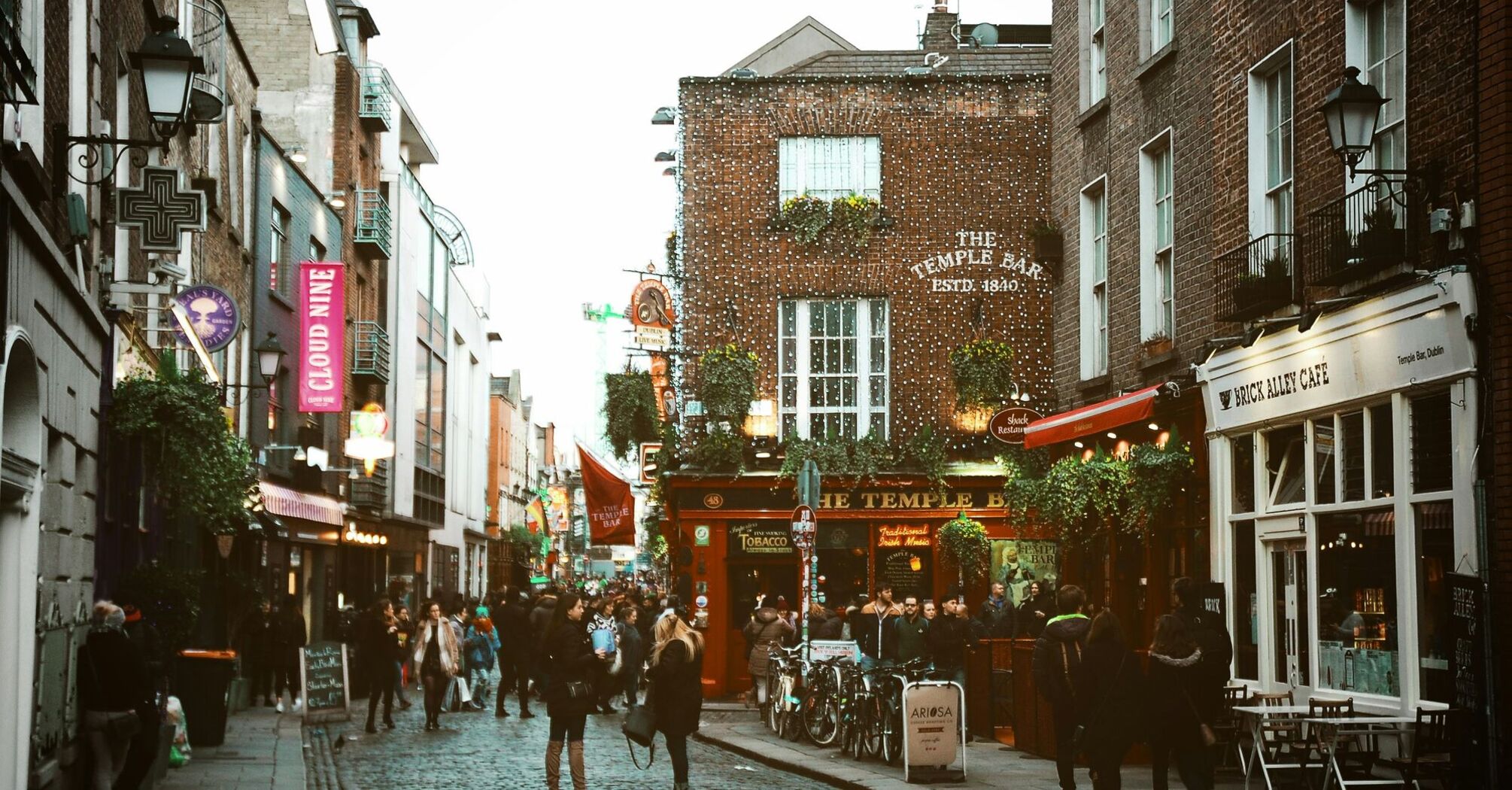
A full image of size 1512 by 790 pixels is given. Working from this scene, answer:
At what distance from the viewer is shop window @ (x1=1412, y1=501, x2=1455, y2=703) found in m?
13.3

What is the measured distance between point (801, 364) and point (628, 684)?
659 cm

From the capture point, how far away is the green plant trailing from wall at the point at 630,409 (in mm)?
32094

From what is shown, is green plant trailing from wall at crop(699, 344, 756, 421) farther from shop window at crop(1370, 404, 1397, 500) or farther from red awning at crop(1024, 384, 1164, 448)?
shop window at crop(1370, 404, 1397, 500)

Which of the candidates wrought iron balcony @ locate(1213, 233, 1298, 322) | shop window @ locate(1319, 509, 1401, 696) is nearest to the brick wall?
wrought iron balcony @ locate(1213, 233, 1298, 322)

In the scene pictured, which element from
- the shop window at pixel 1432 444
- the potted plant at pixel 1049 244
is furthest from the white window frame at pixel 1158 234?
the shop window at pixel 1432 444

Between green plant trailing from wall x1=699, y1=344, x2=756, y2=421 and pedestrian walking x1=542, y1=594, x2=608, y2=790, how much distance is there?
47.7ft

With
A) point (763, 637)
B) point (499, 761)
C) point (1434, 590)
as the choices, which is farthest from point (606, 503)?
point (1434, 590)

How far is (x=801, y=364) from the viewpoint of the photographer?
30.1 meters

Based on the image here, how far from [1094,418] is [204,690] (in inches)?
411

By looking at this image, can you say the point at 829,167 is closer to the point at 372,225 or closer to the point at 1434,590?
the point at 372,225

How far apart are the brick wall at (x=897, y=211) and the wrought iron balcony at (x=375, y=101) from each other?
48.3 ft

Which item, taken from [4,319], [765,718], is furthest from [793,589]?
[4,319]

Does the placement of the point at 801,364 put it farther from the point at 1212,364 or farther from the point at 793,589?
the point at 1212,364

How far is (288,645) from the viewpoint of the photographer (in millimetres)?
27578
